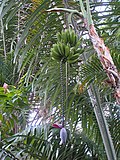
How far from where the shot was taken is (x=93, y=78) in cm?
86

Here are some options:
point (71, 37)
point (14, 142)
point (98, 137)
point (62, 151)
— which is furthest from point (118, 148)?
point (71, 37)

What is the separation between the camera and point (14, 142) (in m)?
1.17

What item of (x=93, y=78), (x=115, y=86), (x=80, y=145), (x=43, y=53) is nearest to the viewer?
(x=115, y=86)

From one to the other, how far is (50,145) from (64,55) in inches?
29.1

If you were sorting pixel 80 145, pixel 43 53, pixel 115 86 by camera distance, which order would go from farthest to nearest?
pixel 80 145, pixel 43 53, pixel 115 86

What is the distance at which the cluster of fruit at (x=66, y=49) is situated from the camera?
55cm

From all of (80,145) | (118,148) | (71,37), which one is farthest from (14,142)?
(71,37)

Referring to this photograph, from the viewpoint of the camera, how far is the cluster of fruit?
55cm

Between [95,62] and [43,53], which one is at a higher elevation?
[43,53]

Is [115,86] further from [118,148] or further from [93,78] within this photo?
[118,148]

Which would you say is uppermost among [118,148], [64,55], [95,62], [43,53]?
[43,53]

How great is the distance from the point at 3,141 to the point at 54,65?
0.46m

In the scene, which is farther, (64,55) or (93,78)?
(93,78)

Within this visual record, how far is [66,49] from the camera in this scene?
55 cm
